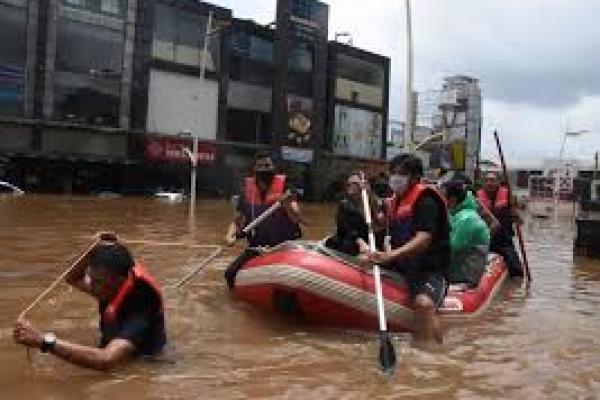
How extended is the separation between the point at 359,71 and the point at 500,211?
40.1 metres

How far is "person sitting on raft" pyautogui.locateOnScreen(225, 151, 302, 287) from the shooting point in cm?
890

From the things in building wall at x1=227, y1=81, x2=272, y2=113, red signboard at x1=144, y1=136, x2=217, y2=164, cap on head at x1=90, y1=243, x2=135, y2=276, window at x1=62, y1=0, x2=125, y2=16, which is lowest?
cap on head at x1=90, y1=243, x2=135, y2=276

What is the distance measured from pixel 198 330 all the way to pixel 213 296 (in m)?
1.74

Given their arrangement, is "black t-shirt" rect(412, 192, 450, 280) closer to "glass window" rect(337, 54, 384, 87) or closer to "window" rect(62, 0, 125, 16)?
"window" rect(62, 0, 125, 16)

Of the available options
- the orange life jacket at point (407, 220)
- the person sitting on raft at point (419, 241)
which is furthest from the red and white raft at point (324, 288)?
the orange life jacket at point (407, 220)

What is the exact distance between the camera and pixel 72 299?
8.82 m

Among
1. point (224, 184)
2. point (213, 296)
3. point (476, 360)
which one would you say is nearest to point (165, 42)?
point (224, 184)

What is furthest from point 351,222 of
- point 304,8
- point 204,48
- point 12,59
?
point 304,8

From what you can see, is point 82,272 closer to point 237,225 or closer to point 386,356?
point 386,356

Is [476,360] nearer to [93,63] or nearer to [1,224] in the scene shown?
[1,224]

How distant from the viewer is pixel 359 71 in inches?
2041

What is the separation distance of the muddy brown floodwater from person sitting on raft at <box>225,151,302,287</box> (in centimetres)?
68

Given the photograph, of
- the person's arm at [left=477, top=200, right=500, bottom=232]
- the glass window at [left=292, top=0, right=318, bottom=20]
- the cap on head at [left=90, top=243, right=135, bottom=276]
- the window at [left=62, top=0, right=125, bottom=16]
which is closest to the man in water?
A: the person's arm at [left=477, top=200, right=500, bottom=232]

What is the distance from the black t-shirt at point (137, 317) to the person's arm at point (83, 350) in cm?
7
